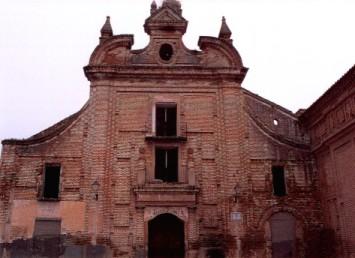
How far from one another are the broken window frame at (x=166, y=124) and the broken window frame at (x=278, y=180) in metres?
4.47

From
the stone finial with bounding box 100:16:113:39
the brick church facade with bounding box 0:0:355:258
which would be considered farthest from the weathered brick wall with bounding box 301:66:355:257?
the stone finial with bounding box 100:16:113:39

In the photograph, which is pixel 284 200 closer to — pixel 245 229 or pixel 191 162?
pixel 245 229

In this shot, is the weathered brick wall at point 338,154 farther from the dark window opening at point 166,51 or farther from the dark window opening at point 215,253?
the dark window opening at point 166,51

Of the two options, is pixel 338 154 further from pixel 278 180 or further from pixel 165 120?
pixel 165 120

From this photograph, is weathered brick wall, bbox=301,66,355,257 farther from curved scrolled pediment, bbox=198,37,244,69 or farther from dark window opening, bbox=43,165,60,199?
dark window opening, bbox=43,165,60,199

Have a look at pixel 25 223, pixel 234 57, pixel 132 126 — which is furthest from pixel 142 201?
pixel 234 57

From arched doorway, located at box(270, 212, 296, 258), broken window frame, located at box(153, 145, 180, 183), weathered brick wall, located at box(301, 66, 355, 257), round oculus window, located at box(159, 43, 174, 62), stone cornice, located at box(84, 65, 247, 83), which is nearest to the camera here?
weathered brick wall, located at box(301, 66, 355, 257)

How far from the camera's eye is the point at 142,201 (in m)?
19.1

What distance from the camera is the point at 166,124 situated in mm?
20609

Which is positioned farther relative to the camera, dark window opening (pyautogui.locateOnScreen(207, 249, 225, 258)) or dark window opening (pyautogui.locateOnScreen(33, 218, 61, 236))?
dark window opening (pyautogui.locateOnScreen(207, 249, 225, 258))

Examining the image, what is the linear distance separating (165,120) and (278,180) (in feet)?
17.9

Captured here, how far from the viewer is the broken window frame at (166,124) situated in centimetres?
2041

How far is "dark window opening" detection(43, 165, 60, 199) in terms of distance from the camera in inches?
762

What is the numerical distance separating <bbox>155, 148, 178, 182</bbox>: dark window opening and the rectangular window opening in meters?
0.79
